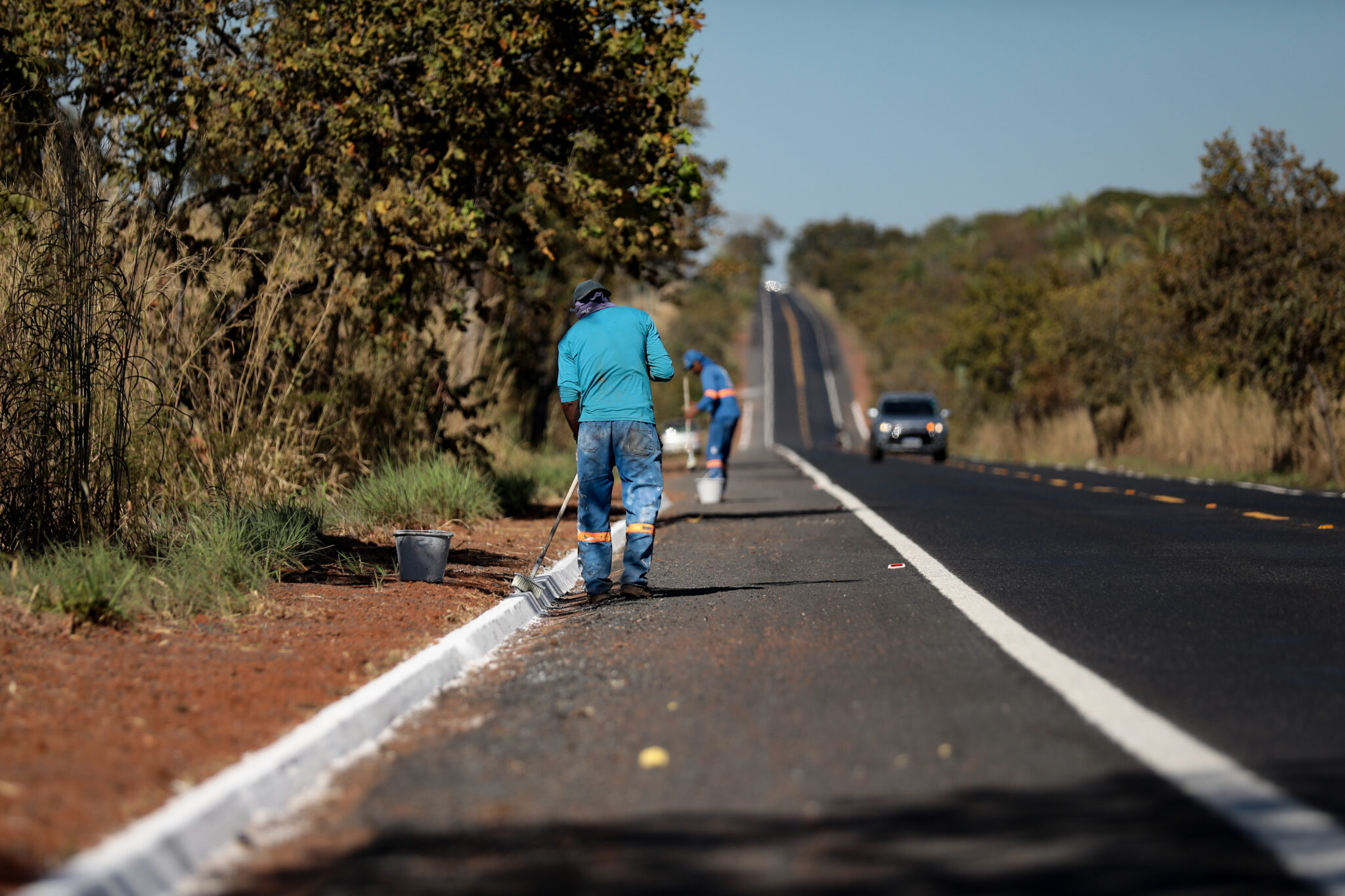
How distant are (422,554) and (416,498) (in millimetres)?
3838

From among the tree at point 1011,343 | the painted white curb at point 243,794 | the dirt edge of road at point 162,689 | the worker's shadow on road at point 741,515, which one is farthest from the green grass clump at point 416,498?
the tree at point 1011,343

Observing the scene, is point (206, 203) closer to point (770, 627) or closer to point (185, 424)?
point (185, 424)

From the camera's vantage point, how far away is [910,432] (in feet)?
128

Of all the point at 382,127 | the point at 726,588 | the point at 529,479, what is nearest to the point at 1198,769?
the point at 726,588

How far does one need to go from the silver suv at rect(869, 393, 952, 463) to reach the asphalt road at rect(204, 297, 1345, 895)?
2841cm

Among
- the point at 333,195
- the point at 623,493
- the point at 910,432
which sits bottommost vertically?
the point at 623,493

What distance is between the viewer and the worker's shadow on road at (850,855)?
3.72 m

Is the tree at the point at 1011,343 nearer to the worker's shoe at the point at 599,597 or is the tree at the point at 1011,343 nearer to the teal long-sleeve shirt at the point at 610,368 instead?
the teal long-sleeve shirt at the point at 610,368

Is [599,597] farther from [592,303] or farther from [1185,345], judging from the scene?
[1185,345]

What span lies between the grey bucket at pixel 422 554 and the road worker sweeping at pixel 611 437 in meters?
0.96

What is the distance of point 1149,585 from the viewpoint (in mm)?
9289

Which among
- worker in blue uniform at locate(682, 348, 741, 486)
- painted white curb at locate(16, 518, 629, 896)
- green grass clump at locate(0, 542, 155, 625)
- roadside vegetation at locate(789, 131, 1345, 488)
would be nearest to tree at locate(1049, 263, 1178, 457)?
roadside vegetation at locate(789, 131, 1345, 488)

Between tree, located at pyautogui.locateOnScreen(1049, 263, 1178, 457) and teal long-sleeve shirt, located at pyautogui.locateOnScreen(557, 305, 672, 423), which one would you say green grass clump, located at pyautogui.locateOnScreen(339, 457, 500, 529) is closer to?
teal long-sleeve shirt, located at pyautogui.locateOnScreen(557, 305, 672, 423)

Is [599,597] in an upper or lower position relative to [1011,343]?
lower
